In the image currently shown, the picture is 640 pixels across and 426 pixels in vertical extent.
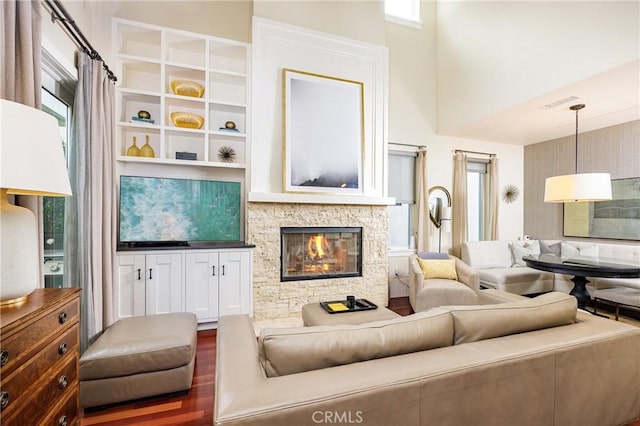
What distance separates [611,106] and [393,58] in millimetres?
2956

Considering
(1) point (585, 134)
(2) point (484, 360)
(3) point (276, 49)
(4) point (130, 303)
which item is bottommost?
(4) point (130, 303)

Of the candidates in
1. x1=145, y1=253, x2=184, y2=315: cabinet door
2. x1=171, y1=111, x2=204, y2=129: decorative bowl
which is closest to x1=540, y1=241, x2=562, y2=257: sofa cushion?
x1=145, y1=253, x2=184, y2=315: cabinet door

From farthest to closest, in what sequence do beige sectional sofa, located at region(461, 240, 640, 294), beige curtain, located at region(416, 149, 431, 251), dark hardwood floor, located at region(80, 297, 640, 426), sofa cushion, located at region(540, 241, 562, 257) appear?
1. beige curtain, located at region(416, 149, 431, 251)
2. sofa cushion, located at region(540, 241, 562, 257)
3. beige sectional sofa, located at region(461, 240, 640, 294)
4. dark hardwood floor, located at region(80, 297, 640, 426)

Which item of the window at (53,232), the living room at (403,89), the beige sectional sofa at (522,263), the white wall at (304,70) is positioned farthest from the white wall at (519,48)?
the window at (53,232)

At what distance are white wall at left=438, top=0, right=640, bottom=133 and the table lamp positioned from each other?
4169mm

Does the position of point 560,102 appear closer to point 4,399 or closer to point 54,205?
point 4,399

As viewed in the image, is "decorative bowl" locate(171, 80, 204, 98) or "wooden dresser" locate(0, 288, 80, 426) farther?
"decorative bowl" locate(171, 80, 204, 98)

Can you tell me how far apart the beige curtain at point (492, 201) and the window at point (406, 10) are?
2.77 meters

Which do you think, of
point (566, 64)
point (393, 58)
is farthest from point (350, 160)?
point (566, 64)

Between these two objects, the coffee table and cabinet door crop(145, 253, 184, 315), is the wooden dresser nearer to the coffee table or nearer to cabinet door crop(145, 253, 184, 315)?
cabinet door crop(145, 253, 184, 315)

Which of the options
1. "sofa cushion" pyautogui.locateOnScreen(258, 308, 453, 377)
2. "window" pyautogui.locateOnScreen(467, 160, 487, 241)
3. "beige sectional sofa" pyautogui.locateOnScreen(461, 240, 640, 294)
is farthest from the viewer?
"window" pyautogui.locateOnScreen(467, 160, 487, 241)

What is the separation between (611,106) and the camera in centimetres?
366

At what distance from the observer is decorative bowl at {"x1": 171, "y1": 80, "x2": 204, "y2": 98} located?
11.5ft

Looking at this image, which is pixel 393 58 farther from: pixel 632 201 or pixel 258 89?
pixel 632 201
